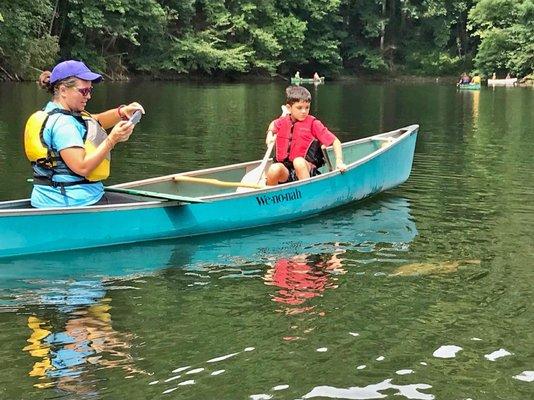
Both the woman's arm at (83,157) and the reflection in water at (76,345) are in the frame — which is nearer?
the reflection in water at (76,345)

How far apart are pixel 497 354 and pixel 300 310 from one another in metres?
1.33

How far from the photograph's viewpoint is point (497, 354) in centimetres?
450

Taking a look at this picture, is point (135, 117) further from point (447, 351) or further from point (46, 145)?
point (447, 351)

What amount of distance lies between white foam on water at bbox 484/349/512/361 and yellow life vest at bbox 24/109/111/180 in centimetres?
340

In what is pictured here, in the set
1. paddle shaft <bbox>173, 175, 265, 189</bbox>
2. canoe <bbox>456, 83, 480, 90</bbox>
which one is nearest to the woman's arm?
paddle shaft <bbox>173, 175, 265, 189</bbox>

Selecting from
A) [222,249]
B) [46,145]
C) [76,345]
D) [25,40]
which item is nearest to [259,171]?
[222,249]

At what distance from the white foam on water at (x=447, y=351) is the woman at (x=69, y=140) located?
279cm

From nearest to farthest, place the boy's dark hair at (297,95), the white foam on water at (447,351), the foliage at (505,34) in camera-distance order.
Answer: the white foam on water at (447,351)
the boy's dark hair at (297,95)
the foliage at (505,34)

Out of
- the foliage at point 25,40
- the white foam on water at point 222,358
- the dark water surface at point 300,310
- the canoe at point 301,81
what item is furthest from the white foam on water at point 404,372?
the canoe at point 301,81

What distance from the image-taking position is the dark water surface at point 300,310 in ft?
13.5

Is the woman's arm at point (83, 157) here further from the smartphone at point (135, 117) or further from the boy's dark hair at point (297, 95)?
the boy's dark hair at point (297, 95)

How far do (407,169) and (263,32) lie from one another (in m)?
38.1

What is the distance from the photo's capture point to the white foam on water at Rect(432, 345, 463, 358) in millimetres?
4480

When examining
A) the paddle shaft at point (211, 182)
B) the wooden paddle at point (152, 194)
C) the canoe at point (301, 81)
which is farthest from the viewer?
the canoe at point (301, 81)
